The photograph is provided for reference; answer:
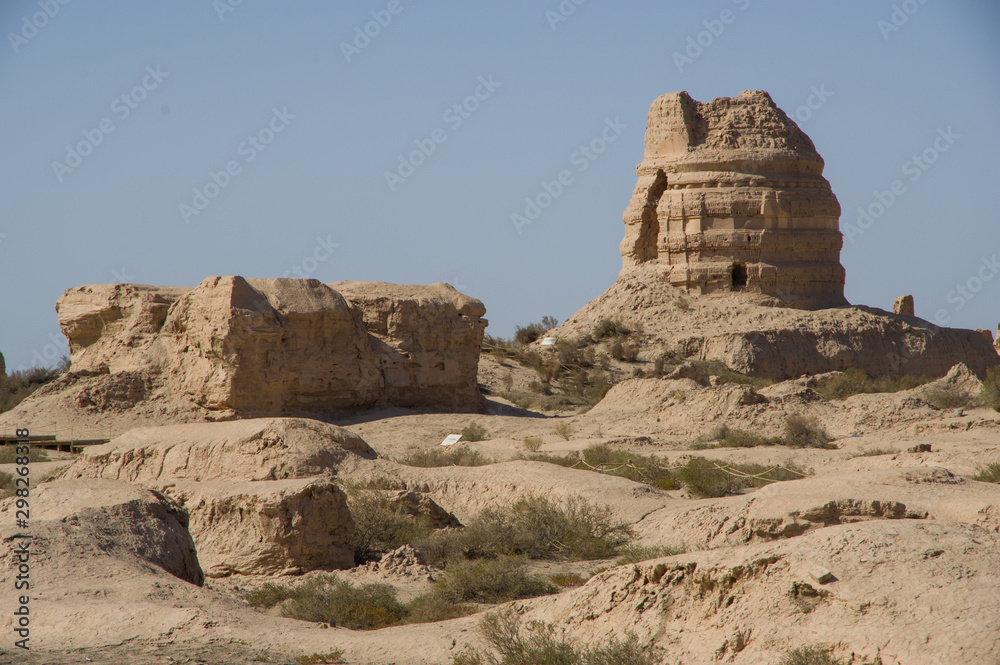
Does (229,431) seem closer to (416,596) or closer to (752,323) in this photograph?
(416,596)

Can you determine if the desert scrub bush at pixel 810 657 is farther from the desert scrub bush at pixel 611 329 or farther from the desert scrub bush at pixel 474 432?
the desert scrub bush at pixel 611 329

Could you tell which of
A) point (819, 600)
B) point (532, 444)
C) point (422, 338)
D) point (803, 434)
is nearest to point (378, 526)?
point (819, 600)

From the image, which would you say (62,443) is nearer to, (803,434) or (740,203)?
(803,434)

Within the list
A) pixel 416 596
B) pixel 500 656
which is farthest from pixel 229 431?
pixel 500 656

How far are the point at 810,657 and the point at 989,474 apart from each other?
7.54 meters

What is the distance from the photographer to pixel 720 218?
2714 cm

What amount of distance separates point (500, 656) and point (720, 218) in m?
22.4

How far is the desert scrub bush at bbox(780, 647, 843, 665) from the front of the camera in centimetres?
508

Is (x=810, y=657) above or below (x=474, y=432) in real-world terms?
below

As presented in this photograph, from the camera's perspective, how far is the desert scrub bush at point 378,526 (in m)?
9.59

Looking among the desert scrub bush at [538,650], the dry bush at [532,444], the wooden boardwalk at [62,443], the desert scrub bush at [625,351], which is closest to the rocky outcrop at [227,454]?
the dry bush at [532,444]

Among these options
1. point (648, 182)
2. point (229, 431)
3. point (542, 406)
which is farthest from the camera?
point (648, 182)

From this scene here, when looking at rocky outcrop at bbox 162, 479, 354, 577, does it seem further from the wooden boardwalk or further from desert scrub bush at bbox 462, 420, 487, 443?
A: the wooden boardwalk

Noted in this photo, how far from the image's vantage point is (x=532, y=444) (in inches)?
631
